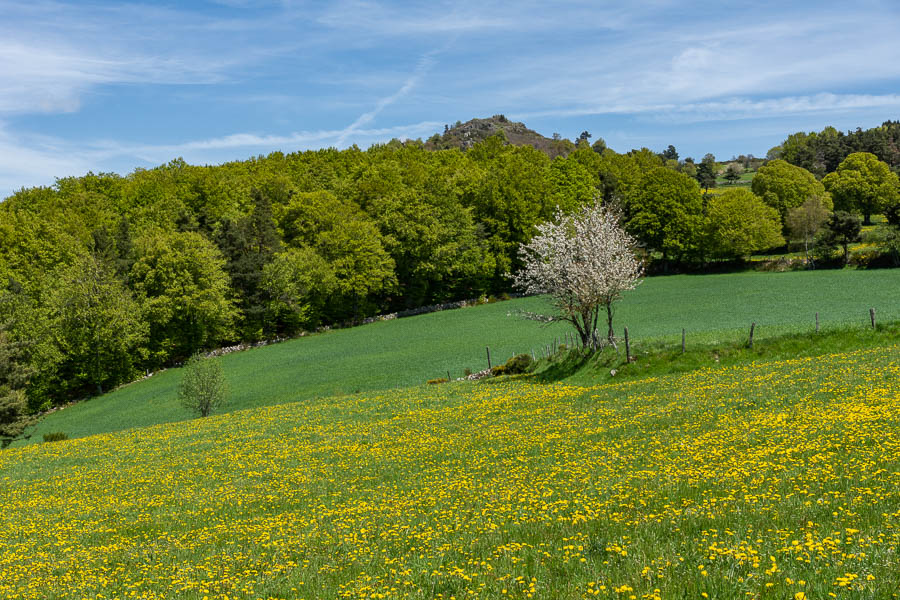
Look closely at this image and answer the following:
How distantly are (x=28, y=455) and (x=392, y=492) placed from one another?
3048 centimetres

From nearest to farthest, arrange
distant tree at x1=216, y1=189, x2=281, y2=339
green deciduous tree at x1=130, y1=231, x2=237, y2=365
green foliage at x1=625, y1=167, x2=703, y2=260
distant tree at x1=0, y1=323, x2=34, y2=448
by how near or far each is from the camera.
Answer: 1. distant tree at x1=0, y1=323, x2=34, y2=448
2. green deciduous tree at x1=130, y1=231, x2=237, y2=365
3. distant tree at x1=216, y1=189, x2=281, y2=339
4. green foliage at x1=625, y1=167, x2=703, y2=260

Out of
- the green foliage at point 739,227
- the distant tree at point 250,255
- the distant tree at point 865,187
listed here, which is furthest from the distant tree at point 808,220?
the distant tree at point 250,255

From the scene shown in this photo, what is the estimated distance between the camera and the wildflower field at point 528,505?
8156 mm

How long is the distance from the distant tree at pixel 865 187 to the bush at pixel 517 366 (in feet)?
368

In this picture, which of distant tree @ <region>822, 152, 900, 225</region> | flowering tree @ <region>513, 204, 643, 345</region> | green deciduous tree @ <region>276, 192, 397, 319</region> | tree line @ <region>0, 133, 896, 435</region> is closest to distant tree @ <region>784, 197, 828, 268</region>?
tree line @ <region>0, 133, 896, 435</region>

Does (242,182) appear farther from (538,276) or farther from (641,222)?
(538,276)

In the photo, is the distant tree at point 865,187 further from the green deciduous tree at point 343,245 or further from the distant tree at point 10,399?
the distant tree at point 10,399

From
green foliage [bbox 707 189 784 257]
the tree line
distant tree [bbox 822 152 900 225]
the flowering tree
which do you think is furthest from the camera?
distant tree [bbox 822 152 900 225]

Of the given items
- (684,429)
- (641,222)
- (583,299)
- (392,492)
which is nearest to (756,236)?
(641,222)

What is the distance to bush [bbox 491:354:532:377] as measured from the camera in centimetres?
4500

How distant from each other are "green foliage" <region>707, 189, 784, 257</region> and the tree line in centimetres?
30

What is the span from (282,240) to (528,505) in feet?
301

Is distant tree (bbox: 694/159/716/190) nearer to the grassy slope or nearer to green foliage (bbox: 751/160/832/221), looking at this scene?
green foliage (bbox: 751/160/832/221)

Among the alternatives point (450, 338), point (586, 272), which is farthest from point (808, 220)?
point (586, 272)
